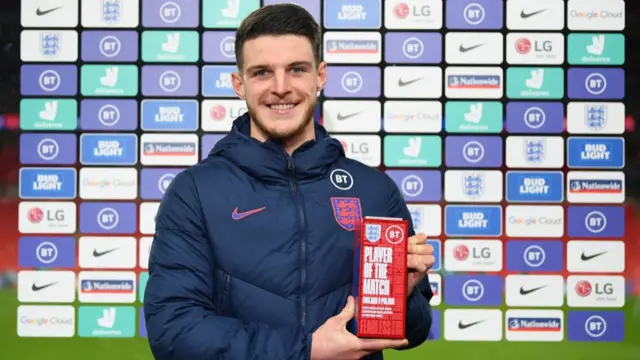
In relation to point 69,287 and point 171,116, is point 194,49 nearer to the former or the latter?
point 171,116

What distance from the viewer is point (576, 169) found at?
92.1 inches

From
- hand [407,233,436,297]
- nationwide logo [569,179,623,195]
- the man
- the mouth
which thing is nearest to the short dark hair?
the man

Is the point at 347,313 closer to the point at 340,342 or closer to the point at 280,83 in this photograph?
the point at 340,342

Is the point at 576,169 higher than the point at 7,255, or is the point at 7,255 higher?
the point at 576,169

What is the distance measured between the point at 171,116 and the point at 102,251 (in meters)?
0.49

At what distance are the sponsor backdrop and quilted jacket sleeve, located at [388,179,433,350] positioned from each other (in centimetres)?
94

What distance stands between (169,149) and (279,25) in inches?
44.7

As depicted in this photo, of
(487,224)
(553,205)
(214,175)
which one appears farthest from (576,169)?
(214,175)

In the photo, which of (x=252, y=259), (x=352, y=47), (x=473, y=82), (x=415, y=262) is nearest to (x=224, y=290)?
(x=252, y=259)

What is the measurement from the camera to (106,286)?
7.51ft

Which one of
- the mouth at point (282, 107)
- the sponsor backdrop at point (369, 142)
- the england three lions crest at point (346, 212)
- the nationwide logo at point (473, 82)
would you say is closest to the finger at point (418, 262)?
the england three lions crest at point (346, 212)

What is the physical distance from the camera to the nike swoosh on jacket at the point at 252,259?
1.13 meters

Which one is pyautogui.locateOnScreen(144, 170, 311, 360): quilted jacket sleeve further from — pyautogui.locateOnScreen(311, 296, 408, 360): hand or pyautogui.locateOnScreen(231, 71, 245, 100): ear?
pyautogui.locateOnScreen(231, 71, 245, 100): ear

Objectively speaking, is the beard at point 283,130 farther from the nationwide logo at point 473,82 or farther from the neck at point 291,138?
the nationwide logo at point 473,82
